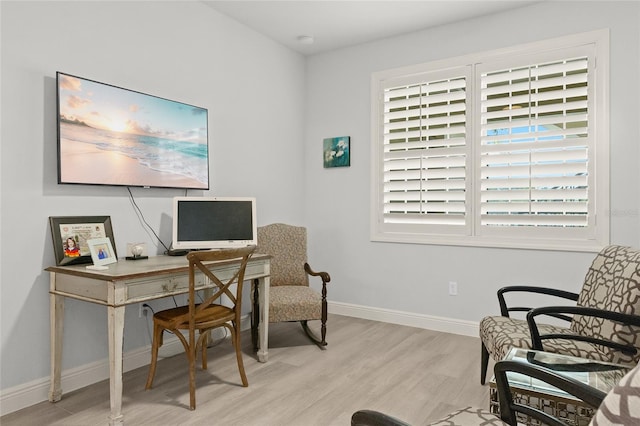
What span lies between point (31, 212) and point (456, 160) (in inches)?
129

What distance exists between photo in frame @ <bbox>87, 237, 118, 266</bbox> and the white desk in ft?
0.18

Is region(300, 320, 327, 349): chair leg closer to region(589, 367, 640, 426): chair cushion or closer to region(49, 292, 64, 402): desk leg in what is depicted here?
region(49, 292, 64, 402): desk leg

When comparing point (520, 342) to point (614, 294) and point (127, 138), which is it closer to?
point (614, 294)

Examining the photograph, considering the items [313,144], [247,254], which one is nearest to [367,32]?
[313,144]

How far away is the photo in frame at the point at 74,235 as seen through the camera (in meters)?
2.47

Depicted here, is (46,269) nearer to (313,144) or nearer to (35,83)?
(35,83)

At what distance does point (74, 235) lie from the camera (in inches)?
101

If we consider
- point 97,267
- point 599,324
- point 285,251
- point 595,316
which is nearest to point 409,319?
point 285,251

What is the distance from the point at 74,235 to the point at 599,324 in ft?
9.78

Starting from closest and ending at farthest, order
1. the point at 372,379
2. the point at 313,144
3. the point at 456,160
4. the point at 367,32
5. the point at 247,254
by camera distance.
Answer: the point at 247,254
the point at 372,379
the point at 456,160
the point at 367,32
the point at 313,144

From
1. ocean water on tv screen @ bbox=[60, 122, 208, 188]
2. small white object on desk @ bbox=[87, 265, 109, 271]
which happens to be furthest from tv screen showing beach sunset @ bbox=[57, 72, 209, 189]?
small white object on desk @ bbox=[87, 265, 109, 271]

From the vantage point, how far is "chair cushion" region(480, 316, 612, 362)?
2055 mm

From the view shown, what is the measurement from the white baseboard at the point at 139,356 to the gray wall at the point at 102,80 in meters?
0.05

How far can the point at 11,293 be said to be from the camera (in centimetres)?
235
